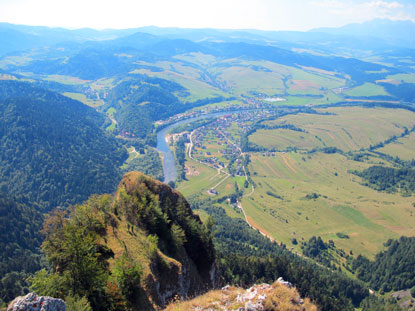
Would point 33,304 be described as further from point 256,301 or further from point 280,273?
point 280,273

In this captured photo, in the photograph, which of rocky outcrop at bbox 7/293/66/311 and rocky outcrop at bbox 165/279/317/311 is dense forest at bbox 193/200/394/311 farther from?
rocky outcrop at bbox 7/293/66/311

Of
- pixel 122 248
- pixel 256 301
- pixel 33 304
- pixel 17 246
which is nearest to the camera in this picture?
pixel 33 304

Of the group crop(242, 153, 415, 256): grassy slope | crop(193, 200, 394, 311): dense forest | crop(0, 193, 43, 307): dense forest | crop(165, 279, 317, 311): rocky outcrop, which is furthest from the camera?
crop(242, 153, 415, 256): grassy slope

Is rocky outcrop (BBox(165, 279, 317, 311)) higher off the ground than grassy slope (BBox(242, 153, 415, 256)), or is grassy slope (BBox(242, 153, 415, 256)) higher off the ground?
rocky outcrop (BBox(165, 279, 317, 311))

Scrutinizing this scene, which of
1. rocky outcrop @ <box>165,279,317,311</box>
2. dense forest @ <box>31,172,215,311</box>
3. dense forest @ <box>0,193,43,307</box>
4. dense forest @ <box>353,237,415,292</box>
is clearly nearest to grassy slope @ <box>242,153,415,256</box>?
dense forest @ <box>353,237,415,292</box>

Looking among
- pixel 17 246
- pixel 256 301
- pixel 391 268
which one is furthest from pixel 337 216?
pixel 17 246
